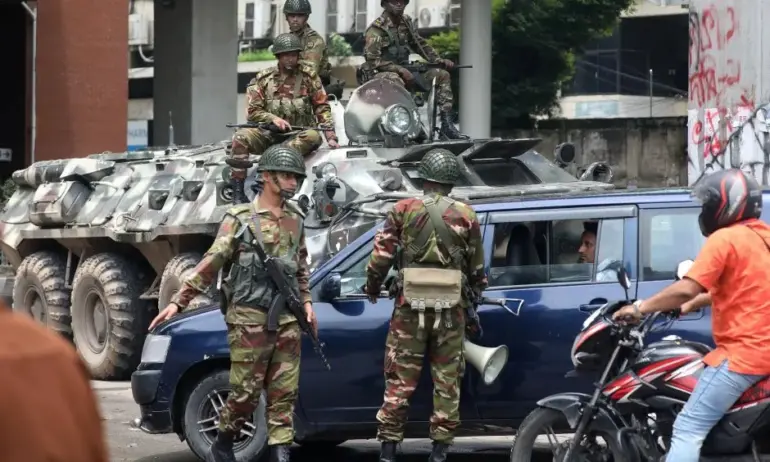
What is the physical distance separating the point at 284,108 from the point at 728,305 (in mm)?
6892

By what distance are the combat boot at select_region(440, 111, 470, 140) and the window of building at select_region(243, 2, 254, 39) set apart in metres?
35.9

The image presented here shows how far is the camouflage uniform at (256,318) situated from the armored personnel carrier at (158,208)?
2813mm

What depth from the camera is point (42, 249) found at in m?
15.6

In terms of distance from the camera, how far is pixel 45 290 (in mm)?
14891

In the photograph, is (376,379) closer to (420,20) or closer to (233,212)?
(233,212)

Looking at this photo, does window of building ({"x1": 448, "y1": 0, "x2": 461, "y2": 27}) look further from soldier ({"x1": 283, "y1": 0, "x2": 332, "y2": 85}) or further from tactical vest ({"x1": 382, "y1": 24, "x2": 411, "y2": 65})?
soldier ({"x1": 283, "y1": 0, "x2": 332, "y2": 85})

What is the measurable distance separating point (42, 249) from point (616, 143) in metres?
13.8

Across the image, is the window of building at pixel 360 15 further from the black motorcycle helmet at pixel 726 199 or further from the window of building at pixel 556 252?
the black motorcycle helmet at pixel 726 199

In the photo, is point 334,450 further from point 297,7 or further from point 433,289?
point 297,7

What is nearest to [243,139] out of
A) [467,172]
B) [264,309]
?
[467,172]

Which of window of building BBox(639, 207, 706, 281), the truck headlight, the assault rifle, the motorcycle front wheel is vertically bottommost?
the motorcycle front wheel

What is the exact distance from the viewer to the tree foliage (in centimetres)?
3173

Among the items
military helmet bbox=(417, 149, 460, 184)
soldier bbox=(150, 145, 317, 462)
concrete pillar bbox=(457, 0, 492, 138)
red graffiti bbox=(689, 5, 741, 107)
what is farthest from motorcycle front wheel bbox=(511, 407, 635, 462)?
concrete pillar bbox=(457, 0, 492, 138)

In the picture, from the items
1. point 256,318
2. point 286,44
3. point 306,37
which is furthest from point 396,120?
point 256,318
